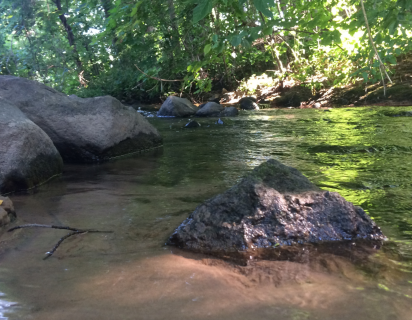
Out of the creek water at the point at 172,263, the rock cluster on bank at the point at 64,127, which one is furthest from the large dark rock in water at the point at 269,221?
the rock cluster on bank at the point at 64,127

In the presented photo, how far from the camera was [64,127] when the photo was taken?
190 inches

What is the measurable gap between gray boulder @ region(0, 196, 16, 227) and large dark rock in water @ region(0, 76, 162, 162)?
2.36 meters

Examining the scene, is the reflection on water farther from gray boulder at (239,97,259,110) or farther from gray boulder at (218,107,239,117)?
gray boulder at (239,97,259,110)

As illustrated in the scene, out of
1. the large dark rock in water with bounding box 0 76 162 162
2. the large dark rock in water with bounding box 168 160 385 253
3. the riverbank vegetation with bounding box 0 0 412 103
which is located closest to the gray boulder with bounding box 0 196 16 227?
the large dark rock in water with bounding box 168 160 385 253

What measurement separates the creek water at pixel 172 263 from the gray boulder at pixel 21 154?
18 cm

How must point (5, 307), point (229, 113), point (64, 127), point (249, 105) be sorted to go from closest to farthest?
point (5, 307) < point (64, 127) < point (229, 113) < point (249, 105)

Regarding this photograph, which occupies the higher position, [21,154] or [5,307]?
[21,154]

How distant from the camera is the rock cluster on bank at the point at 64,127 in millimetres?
3758

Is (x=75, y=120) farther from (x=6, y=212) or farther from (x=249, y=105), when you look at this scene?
(x=249, y=105)

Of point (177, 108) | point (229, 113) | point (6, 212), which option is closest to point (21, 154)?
point (6, 212)

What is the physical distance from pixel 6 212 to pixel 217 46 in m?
2.36

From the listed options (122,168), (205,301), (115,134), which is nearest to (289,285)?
(205,301)

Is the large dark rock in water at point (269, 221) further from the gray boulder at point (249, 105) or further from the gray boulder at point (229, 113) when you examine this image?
the gray boulder at point (249, 105)

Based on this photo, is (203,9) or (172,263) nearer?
(172,263)
